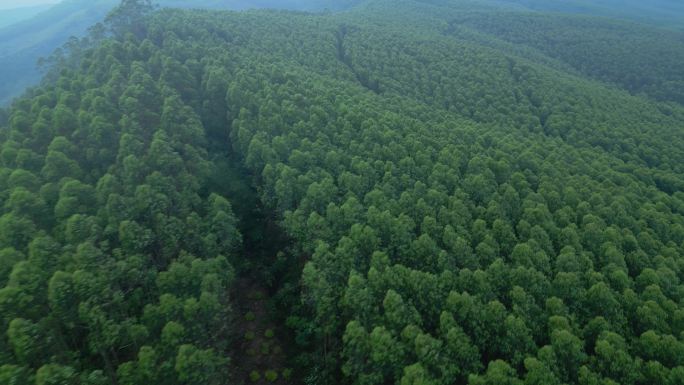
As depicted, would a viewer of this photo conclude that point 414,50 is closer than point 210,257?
No

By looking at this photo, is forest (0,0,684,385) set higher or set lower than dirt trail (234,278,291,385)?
higher

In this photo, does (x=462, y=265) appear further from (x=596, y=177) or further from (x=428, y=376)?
(x=596, y=177)

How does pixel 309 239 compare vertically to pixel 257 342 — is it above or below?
above

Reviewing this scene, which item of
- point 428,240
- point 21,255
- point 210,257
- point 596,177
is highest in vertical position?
point 21,255

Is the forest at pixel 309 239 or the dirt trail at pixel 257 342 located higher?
the forest at pixel 309 239

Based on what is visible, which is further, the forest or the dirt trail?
the dirt trail

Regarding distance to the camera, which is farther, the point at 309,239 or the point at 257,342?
the point at 309,239

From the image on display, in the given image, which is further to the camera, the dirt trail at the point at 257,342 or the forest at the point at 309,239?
the dirt trail at the point at 257,342

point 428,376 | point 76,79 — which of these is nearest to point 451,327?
point 428,376
